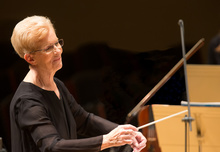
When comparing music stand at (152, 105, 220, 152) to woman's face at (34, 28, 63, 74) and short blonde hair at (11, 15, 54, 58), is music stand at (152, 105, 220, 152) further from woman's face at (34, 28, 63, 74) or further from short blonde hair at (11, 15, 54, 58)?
short blonde hair at (11, 15, 54, 58)

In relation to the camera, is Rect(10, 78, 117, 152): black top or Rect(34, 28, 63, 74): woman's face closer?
Rect(10, 78, 117, 152): black top

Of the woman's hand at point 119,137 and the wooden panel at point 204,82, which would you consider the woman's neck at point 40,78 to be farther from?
the wooden panel at point 204,82

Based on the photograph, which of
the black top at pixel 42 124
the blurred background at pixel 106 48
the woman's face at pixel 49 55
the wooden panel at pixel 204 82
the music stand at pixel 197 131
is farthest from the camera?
the blurred background at pixel 106 48

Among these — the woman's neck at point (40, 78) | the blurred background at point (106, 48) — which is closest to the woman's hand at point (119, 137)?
the woman's neck at point (40, 78)

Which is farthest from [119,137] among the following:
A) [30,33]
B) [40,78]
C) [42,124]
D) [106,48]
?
[106,48]

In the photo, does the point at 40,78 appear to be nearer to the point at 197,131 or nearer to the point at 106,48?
the point at 197,131

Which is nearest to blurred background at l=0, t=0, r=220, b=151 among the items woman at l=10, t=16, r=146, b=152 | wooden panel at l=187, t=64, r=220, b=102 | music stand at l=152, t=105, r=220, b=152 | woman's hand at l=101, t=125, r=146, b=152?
wooden panel at l=187, t=64, r=220, b=102

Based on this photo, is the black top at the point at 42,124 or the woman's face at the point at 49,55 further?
the woman's face at the point at 49,55

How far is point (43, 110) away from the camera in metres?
1.81

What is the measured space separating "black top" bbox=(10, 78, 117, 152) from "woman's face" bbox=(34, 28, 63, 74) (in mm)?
97

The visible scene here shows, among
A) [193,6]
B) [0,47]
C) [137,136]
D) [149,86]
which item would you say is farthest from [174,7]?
[137,136]

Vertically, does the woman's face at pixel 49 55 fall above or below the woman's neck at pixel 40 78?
above

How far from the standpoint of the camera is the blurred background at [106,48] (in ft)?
11.5

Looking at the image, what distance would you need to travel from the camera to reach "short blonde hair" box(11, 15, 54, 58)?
1.81 meters
